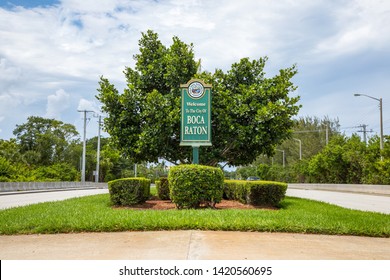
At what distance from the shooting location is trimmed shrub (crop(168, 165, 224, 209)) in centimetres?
1231

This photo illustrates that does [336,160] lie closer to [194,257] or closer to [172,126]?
[172,126]

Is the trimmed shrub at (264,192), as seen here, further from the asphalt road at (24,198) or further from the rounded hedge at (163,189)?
the asphalt road at (24,198)

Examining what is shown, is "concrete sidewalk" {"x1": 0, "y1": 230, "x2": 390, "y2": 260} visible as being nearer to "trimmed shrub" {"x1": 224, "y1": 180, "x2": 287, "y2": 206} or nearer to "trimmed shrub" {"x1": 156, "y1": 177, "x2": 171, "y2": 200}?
"trimmed shrub" {"x1": 224, "y1": 180, "x2": 287, "y2": 206}

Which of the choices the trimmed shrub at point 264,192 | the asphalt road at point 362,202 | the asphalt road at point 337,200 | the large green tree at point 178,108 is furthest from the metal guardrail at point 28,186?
the trimmed shrub at point 264,192

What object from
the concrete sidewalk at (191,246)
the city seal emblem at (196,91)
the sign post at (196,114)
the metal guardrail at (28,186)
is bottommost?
the metal guardrail at (28,186)

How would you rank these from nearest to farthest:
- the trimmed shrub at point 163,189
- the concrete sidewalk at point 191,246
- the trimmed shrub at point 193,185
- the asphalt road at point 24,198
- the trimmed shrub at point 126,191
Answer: the concrete sidewalk at point 191,246
the trimmed shrub at point 193,185
the trimmed shrub at point 126,191
the trimmed shrub at point 163,189
the asphalt road at point 24,198

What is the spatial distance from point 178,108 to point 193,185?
4709 millimetres

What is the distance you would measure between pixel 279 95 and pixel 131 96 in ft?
20.7

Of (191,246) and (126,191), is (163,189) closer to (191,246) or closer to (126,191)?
(126,191)

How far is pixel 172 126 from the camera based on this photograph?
53.5ft

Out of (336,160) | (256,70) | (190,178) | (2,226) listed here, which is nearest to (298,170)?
(336,160)

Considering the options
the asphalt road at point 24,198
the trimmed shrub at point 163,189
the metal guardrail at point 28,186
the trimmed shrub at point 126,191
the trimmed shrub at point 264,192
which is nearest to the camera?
the trimmed shrub at point 264,192

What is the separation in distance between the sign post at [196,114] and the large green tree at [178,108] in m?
1.38

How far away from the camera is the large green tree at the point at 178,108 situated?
16172 millimetres
